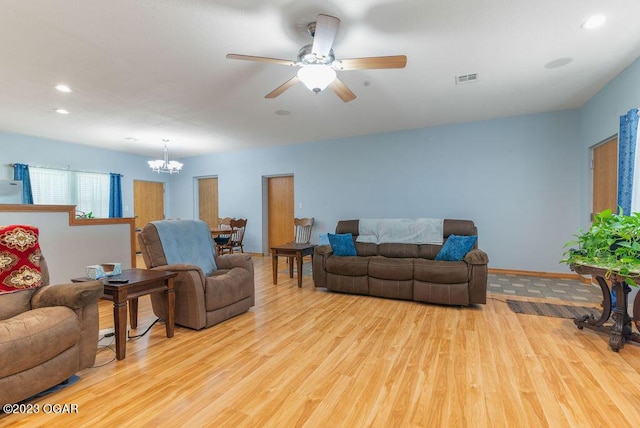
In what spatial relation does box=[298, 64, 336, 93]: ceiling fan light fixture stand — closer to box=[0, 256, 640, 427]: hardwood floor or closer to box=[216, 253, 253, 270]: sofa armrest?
box=[216, 253, 253, 270]: sofa armrest

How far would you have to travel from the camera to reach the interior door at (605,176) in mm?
3449

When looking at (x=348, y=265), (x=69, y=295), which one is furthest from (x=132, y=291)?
(x=348, y=265)

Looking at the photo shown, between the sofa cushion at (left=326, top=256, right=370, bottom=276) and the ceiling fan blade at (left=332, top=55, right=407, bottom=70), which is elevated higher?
the ceiling fan blade at (left=332, top=55, right=407, bottom=70)

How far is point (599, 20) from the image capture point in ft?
7.48

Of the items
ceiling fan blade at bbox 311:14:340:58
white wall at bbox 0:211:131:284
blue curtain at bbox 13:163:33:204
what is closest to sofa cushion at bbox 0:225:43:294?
white wall at bbox 0:211:131:284

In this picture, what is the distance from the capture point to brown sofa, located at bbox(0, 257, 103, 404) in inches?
58.5

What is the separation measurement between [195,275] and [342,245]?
1.99 metres

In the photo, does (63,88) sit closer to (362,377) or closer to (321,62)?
(321,62)

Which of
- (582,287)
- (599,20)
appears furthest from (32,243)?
(582,287)

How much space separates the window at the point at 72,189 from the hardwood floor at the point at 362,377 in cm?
485

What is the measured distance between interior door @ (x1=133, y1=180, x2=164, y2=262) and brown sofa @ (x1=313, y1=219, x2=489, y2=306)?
595 centimetres

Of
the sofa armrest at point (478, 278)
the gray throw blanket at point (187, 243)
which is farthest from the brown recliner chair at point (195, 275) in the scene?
the sofa armrest at point (478, 278)

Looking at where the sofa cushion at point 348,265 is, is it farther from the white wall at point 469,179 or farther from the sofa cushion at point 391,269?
the white wall at point 469,179

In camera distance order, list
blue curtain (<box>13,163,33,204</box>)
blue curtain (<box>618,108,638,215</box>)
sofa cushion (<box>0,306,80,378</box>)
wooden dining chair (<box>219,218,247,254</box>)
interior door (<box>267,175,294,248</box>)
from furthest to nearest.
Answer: interior door (<box>267,175,294,248</box>) < wooden dining chair (<box>219,218,247,254</box>) < blue curtain (<box>13,163,33,204</box>) < blue curtain (<box>618,108,638,215</box>) < sofa cushion (<box>0,306,80,378</box>)
